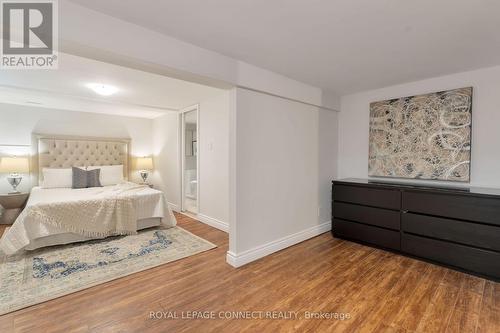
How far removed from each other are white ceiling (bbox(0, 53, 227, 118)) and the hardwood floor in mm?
2294

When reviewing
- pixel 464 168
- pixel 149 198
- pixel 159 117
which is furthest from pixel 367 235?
pixel 159 117

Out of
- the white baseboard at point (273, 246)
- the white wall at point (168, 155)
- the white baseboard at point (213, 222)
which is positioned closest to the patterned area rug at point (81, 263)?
the white baseboard at point (213, 222)

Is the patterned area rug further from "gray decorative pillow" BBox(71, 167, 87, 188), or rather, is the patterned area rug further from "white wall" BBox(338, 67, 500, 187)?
"white wall" BBox(338, 67, 500, 187)

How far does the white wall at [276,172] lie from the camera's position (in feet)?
8.48

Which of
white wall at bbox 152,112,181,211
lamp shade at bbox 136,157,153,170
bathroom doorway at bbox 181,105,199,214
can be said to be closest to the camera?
white wall at bbox 152,112,181,211

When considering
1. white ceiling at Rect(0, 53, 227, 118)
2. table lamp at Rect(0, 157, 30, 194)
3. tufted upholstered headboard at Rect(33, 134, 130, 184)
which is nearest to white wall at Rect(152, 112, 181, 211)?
white ceiling at Rect(0, 53, 227, 118)

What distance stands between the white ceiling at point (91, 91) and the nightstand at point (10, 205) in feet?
5.38

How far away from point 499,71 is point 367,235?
91.1 inches

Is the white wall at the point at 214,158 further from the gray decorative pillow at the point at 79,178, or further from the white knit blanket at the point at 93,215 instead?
the gray decorative pillow at the point at 79,178

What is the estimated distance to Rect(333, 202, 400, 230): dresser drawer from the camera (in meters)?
2.90

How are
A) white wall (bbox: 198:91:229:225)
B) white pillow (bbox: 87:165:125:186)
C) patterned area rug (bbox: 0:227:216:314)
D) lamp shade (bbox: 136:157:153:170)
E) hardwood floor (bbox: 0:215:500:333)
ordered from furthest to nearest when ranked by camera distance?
lamp shade (bbox: 136:157:153:170) → white pillow (bbox: 87:165:125:186) → white wall (bbox: 198:91:229:225) → patterned area rug (bbox: 0:227:216:314) → hardwood floor (bbox: 0:215:500:333)

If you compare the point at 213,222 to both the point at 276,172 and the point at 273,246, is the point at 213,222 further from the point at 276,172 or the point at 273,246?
the point at 276,172

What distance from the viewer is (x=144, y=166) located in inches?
214

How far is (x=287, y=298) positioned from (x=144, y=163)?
4.52m
